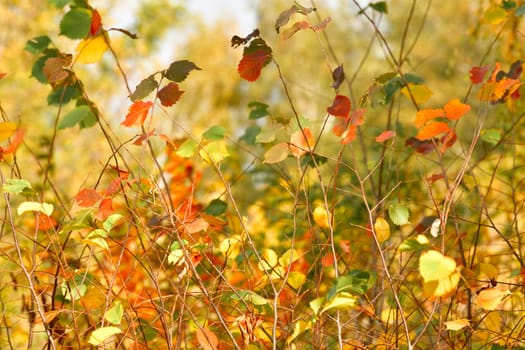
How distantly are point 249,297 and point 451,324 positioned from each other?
359mm

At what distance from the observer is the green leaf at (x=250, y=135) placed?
2012mm

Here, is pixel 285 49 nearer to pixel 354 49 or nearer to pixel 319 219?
pixel 354 49

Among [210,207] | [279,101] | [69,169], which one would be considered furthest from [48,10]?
[279,101]

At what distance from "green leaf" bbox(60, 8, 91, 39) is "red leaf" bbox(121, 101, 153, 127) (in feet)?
0.53

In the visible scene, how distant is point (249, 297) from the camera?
1285mm

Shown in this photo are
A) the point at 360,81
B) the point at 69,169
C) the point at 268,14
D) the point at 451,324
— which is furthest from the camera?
the point at 268,14

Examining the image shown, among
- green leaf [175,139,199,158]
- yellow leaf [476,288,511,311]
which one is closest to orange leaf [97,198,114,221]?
green leaf [175,139,199,158]

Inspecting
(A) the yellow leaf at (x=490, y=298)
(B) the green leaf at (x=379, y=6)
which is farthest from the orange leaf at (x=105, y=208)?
(B) the green leaf at (x=379, y=6)

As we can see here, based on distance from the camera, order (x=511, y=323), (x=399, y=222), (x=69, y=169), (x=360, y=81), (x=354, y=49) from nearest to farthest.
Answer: (x=399, y=222), (x=511, y=323), (x=69, y=169), (x=360, y=81), (x=354, y=49)

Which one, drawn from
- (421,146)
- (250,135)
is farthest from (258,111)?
(421,146)

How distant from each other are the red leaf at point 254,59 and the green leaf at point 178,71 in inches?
4.1

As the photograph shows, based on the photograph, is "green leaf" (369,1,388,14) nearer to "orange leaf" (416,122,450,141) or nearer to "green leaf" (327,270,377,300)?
"orange leaf" (416,122,450,141)

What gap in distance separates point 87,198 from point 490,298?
755mm

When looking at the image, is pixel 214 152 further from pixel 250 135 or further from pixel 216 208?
pixel 250 135
